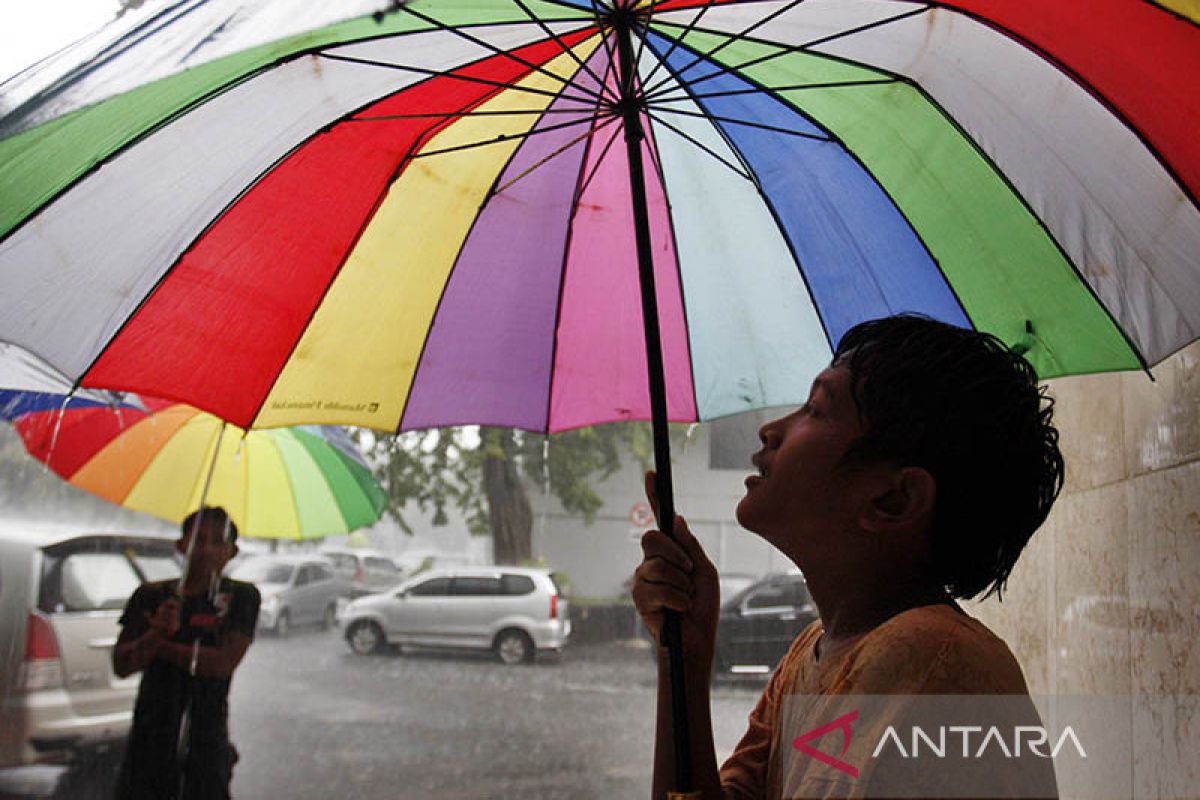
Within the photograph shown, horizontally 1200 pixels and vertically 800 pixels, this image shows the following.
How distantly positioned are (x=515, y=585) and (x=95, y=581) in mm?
6575

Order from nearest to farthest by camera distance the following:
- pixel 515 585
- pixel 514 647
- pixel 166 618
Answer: pixel 166 618 < pixel 515 585 < pixel 514 647

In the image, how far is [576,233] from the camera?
7.49 feet

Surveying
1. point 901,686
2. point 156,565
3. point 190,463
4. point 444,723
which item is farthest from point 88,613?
point 444,723

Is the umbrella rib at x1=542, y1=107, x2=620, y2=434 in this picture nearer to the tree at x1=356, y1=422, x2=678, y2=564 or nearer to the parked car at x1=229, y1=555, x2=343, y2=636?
the parked car at x1=229, y1=555, x2=343, y2=636

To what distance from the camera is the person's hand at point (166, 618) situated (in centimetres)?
364

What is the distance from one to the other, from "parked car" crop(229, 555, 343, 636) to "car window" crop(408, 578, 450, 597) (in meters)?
2.05

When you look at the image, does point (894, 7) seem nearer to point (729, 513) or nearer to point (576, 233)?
point (576, 233)

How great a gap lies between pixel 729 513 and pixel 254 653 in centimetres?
623

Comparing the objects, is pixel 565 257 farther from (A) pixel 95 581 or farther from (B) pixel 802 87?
(A) pixel 95 581

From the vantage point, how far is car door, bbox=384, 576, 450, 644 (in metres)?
11.8

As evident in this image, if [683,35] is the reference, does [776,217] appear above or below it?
below

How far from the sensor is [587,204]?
7.41ft

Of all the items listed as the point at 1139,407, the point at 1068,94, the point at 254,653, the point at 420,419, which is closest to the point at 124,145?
the point at 420,419

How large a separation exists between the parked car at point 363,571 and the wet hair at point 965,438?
12.8 meters
